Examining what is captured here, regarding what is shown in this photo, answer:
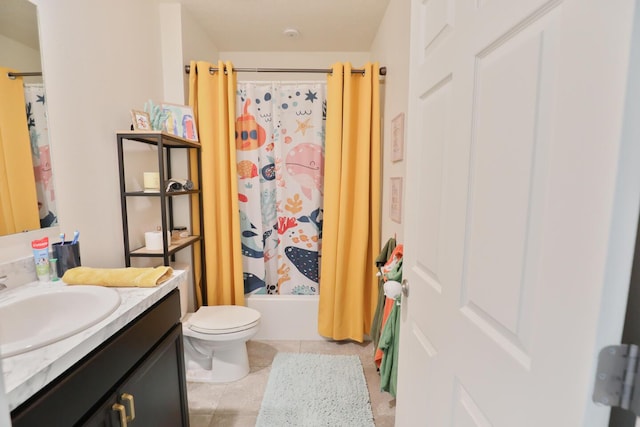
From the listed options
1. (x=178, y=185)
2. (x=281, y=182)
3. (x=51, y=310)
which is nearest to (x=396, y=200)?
(x=281, y=182)

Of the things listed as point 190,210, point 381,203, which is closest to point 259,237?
point 190,210

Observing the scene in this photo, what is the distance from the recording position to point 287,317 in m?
2.42

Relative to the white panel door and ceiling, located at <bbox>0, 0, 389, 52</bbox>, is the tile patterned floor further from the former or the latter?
ceiling, located at <bbox>0, 0, 389, 52</bbox>

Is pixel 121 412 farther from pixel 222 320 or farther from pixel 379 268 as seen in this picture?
pixel 379 268

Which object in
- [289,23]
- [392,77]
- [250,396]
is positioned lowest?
[250,396]

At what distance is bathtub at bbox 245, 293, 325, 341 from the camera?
2.41m

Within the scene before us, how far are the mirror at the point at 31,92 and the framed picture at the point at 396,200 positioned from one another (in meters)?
1.70

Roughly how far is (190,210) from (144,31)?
1.21m

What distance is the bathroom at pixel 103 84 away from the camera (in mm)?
1285

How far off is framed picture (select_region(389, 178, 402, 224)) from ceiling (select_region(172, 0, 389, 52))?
1.27 m

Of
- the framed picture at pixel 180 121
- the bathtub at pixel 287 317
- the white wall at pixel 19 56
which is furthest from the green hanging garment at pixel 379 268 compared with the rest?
the white wall at pixel 19 56

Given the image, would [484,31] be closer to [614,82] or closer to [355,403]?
[614,82]

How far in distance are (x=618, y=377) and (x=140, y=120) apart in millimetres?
2106

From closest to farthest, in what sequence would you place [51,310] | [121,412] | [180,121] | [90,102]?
1. [121,412]
2. [51,310]
3. [90,102]
4. [180,121]
